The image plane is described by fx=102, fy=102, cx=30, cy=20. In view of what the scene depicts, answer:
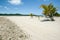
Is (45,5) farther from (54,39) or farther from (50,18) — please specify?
(54,39)

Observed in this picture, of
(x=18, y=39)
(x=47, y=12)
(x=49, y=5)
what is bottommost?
(x=18, y=39)

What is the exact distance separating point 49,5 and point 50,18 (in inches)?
109

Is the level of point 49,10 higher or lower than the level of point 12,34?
higher

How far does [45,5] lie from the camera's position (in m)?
21.7

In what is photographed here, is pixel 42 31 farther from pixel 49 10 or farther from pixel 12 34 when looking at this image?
pixel 49 10

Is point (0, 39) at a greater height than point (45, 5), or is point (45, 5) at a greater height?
point (45, 5)

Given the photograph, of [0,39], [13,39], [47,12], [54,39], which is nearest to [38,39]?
[54,39]

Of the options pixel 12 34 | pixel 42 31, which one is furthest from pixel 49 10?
pixel 12 34

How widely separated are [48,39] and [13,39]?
7.21ft

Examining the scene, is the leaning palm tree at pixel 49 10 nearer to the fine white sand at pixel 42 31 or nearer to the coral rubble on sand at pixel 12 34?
the fine white sand at pixel 42 31

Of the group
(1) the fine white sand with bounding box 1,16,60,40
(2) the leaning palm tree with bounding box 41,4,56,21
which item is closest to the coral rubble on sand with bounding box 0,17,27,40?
(1) the fine white sand with bounding box 1,16,60,40

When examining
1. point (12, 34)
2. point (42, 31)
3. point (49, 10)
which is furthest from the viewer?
point (49, 10)

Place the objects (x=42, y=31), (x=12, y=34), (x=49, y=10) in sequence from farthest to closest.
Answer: (x=49, y=10) < (x=42, y=31) < (x=12, y=34)

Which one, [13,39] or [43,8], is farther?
[43,8]
